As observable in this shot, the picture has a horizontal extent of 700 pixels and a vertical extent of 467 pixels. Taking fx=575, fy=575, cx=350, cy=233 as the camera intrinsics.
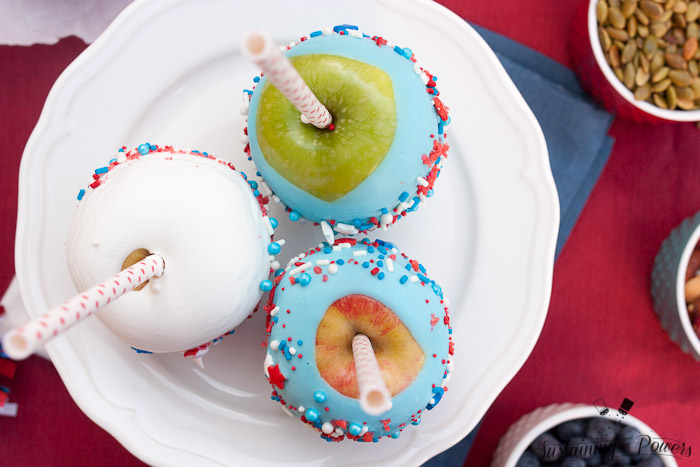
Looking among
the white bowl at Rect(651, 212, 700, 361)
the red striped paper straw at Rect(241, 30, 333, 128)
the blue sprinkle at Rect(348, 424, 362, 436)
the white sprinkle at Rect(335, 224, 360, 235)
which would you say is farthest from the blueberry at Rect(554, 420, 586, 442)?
the red striped paper straw at Rect(241, 30, 333, 128)

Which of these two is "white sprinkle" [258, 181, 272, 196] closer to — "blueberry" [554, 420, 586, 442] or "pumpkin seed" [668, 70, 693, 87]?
"blueberry" [554, 420, 586, 442]

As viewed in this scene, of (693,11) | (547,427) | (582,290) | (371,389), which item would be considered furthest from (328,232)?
(693,11)

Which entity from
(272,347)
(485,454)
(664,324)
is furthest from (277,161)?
(664,324)

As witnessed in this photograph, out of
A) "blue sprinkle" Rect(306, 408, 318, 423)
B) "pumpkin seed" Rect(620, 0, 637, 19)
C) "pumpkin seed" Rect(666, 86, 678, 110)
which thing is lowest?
A: "pumpkin seed" Rect(666, 86, 678, 110)

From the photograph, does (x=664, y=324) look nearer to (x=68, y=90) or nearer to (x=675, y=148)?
(x=675, y=148)

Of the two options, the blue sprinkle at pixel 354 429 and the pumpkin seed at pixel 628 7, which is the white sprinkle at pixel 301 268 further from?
the pumpkin seed at pixel 628 7

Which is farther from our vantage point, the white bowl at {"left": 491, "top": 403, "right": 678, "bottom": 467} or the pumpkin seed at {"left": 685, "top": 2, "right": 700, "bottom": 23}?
the pumpkin seed at {"left": 685, "top": 2, "right": 700, "bottom": 23}

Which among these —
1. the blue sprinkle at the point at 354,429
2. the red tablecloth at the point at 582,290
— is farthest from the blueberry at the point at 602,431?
the blue sprinkle at the point at 354,429

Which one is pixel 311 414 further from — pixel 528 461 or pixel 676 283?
pixel 676 283
